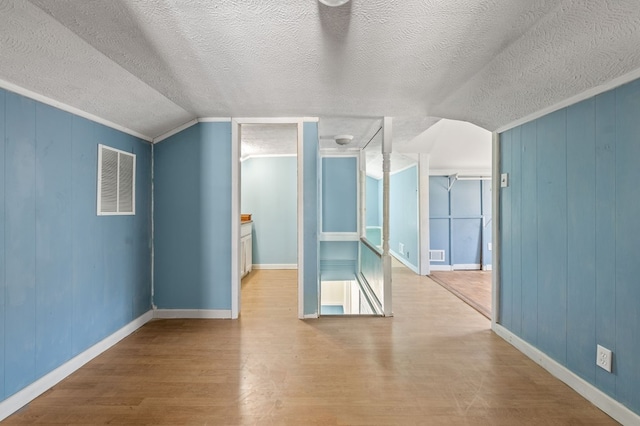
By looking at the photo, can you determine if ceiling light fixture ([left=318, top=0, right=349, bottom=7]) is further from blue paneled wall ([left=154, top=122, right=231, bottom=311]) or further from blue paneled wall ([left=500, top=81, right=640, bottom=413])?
blue paneled wall ([left=154, top=122, right=231, bottom=311])

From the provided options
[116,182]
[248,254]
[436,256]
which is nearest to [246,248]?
[248,254]

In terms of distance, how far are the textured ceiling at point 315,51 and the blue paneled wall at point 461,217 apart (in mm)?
3365

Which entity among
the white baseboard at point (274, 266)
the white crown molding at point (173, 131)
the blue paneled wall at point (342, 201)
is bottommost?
the white baseboard at point (274, 266)

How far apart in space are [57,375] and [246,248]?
10.6 feet

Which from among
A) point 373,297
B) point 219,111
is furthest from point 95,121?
point 373,297

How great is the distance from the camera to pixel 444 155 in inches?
204

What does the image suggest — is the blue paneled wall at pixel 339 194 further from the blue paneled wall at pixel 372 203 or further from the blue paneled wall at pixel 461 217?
the blue paneled wall at pixel 372 203

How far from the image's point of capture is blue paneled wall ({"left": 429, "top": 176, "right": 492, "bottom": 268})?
5.71m

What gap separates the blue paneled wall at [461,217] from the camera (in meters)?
5.71

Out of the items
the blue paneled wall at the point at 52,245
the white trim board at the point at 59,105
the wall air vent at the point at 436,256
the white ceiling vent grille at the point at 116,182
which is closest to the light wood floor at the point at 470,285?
the wall air vent at the point at 436,256

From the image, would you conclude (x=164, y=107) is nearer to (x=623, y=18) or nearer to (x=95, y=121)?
(x=95, y=121)

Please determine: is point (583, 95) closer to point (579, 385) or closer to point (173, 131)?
point (579, 385)

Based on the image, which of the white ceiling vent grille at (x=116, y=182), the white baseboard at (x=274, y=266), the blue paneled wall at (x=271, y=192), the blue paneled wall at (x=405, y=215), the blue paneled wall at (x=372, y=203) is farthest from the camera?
the blue paneled wall at (x=372, y=203)

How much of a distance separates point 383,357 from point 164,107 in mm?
2967
